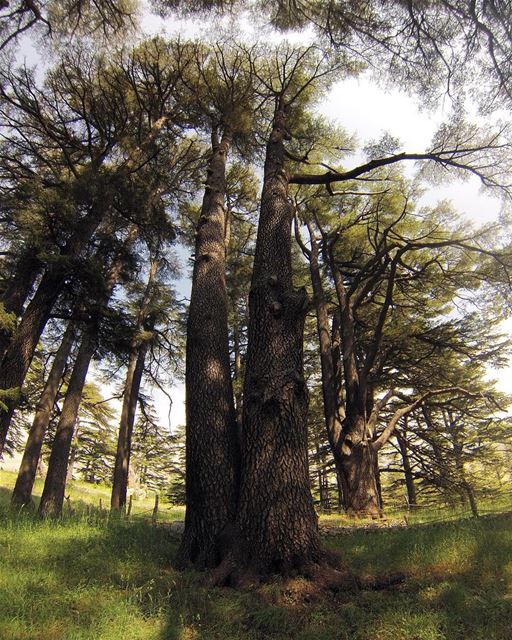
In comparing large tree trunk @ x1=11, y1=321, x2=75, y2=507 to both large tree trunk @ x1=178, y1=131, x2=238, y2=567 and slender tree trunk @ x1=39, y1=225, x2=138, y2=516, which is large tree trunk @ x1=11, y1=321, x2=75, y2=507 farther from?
large tree trunk @ x1=178, y1=131, x2=238, y2=567

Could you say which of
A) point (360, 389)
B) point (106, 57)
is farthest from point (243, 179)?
point (360, 389)

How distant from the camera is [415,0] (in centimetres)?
626

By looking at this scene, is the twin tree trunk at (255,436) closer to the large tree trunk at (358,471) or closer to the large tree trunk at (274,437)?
the large tree trunk at (274,437)

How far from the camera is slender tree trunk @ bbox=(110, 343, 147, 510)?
12.2 meters

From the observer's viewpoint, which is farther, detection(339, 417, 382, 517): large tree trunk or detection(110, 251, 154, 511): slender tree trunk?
detection(110, 251, 154, 511): slender tree trunk

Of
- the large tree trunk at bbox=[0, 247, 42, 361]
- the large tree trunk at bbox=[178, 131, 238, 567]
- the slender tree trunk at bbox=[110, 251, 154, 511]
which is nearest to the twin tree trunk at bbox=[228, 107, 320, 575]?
the large tree trunk at bbox=[178, 131, 238, 567]

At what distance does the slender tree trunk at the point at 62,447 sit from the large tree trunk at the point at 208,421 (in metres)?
4.34

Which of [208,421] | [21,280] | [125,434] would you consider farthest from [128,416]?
[208,421]

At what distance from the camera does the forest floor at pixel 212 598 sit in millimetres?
2703

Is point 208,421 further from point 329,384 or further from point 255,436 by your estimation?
point 329,384

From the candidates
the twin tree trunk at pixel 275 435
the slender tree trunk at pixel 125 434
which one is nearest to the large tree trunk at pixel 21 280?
the twin tree trunk at pixel 275 435

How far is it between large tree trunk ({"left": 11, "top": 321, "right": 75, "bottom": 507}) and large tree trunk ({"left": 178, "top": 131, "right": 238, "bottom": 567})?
535 cm

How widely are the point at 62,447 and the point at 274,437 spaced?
795 centimetres

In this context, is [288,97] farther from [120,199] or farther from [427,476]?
[427,476]
